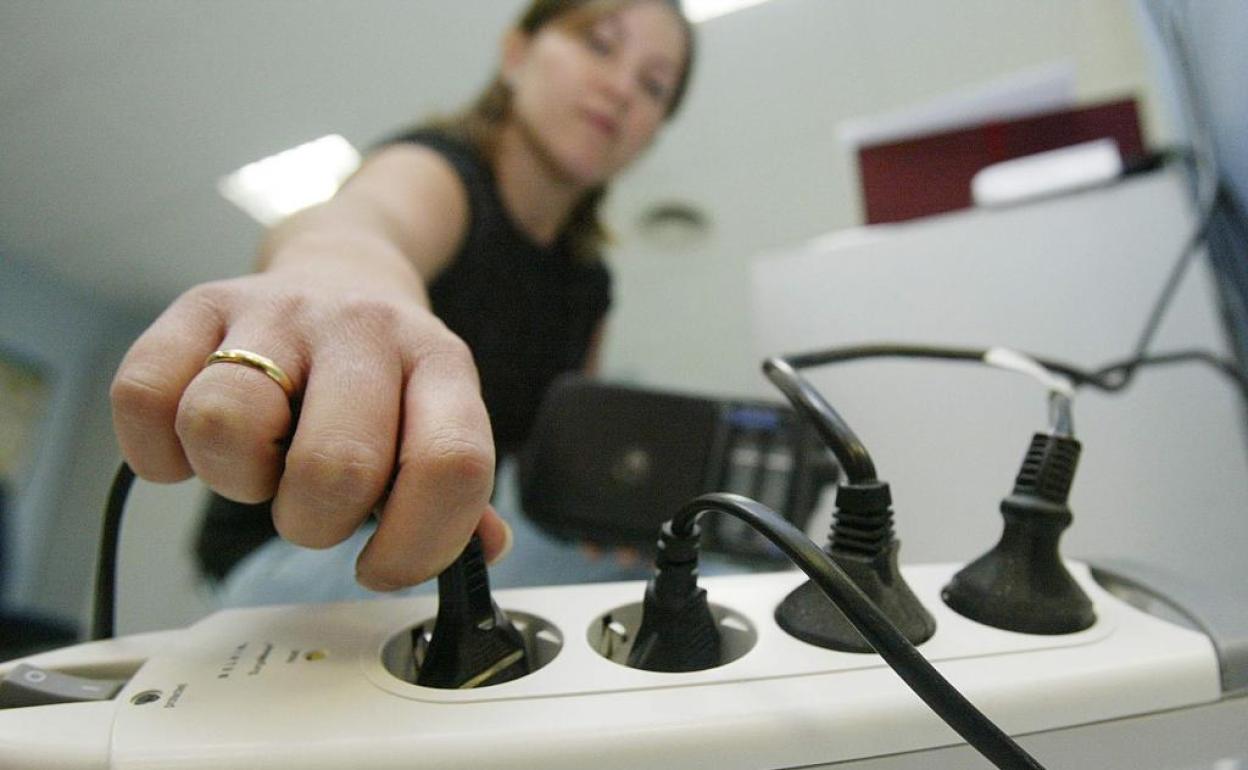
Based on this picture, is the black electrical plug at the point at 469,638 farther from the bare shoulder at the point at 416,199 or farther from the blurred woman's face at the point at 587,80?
the blurred woman's face at the point at 587,80

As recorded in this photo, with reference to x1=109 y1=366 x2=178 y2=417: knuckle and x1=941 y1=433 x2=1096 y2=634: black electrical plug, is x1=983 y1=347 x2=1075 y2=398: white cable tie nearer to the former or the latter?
x1=941 y1=433 x2=1096 y2=634: black electrical plug

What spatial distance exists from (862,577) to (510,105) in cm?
67

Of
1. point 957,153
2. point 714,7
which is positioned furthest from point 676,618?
point 714,7

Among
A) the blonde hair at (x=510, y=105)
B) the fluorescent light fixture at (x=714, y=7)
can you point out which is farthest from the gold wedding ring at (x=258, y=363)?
the fluorescent light fixture at (x=714, y=7)

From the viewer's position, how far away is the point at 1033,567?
210 millimetres

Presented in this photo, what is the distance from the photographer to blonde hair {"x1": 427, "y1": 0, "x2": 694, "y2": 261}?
2.12 feet

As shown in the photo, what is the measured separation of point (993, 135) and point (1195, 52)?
10.0 inches

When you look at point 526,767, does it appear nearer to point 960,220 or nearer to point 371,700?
point 371,700

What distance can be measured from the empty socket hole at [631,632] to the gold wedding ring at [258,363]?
121 mm

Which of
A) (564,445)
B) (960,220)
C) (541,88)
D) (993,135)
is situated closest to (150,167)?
(564,445)

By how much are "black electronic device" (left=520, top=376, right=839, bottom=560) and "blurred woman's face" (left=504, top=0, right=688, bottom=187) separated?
399mm

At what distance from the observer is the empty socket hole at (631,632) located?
7.7 inches

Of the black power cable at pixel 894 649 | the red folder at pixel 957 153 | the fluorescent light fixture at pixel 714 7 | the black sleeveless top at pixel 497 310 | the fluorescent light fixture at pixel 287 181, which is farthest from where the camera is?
the fluorescent light fixture at pixel 714 7

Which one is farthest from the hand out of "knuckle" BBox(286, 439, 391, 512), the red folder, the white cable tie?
the red folder
